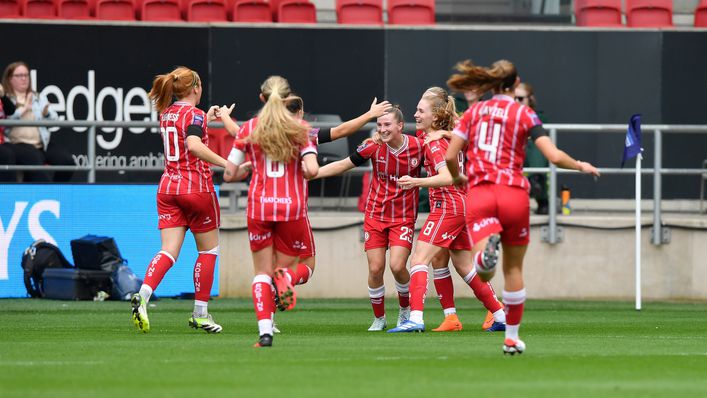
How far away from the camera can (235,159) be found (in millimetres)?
9148

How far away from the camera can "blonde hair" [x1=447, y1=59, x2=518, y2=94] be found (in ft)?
28.8

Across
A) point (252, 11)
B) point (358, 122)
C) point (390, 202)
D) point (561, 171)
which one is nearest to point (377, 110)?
point (358, 122)

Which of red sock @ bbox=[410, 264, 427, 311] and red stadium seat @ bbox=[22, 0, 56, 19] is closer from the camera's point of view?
red sock @ bbox=[410, 264, 427, 311]

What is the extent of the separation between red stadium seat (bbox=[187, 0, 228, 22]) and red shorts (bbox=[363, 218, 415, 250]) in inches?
327

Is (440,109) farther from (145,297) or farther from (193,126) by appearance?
(145,297)

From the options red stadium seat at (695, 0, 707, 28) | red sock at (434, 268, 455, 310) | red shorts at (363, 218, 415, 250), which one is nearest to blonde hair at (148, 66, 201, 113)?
red shorts at (363, 218, 415, 250)

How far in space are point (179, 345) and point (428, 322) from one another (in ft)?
12.6

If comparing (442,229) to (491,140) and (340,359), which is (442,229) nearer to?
(491,140)

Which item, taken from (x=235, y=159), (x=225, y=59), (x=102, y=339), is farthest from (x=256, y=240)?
(x=225, y=59)

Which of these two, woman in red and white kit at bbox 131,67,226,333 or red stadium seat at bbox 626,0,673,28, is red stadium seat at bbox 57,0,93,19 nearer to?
red stadium seat at bbox 626,0,673,28

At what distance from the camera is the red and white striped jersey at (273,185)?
9141 millimetres

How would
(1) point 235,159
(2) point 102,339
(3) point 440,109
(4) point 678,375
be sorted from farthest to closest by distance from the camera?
(3) point 440,109 → (2) point 102,339 → (1) point 235,159 → (4) point 678,375

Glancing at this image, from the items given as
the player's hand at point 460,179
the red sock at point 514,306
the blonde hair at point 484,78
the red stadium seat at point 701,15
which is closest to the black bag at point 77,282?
the player's hand at point 460,179

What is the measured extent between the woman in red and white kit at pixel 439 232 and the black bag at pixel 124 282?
16.2 ft
